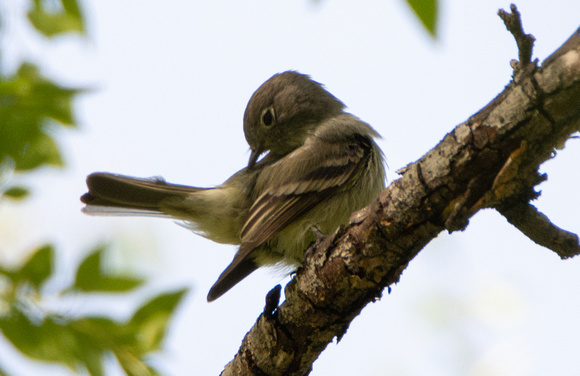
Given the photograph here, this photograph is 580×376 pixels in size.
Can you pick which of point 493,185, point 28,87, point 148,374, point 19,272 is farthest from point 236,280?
point 493,185

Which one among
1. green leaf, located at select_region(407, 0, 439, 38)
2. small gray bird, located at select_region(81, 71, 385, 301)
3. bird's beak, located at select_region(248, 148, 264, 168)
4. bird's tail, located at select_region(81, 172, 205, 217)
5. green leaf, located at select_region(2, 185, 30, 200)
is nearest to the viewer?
green leaf, located at select_region(407, 0, 439, 38)

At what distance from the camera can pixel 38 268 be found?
2.89m

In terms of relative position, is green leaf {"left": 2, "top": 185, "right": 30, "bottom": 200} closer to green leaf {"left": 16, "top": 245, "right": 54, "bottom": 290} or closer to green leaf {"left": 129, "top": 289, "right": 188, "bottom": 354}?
green leaf {"left": 16, "top": 245, "right": 54, "bottom": 290}

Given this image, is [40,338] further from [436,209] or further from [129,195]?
[129,195]

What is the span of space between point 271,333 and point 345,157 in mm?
1864

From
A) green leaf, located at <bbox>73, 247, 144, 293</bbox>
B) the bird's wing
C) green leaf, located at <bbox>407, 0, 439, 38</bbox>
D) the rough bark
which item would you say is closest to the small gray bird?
the bird's wing

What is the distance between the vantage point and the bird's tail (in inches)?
187

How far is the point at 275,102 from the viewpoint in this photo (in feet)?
19.5

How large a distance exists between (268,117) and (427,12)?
3895 millimetres

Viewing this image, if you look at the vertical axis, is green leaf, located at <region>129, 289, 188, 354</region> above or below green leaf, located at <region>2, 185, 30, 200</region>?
below

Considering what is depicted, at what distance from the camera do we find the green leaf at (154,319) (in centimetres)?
297

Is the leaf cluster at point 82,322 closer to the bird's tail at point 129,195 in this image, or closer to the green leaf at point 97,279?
the green leaf at point 97,279

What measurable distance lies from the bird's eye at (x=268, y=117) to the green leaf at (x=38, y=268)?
324 cm

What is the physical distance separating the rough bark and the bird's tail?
1.83 m
